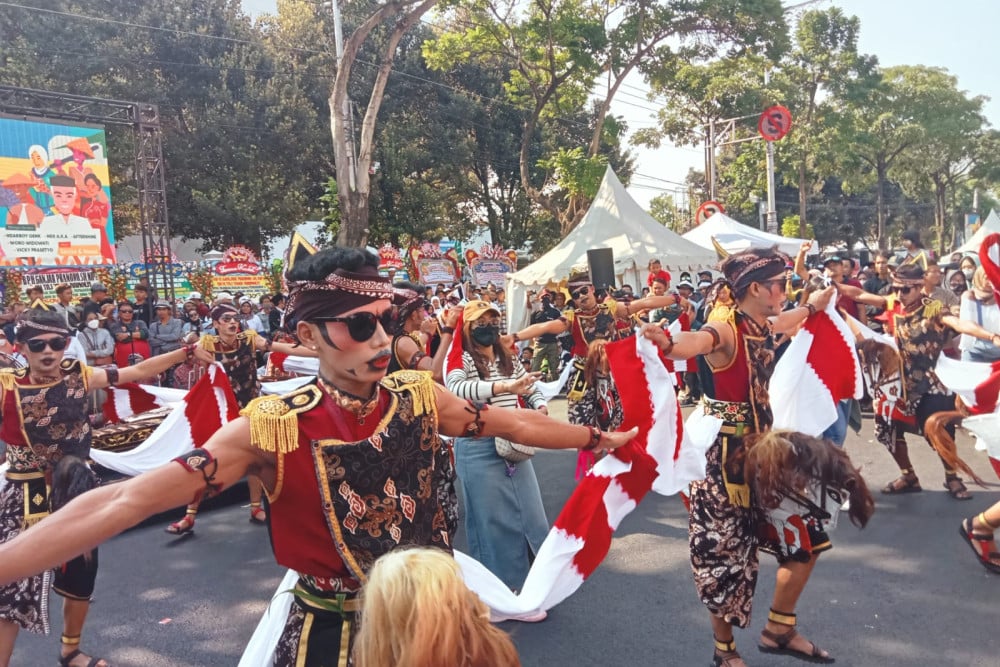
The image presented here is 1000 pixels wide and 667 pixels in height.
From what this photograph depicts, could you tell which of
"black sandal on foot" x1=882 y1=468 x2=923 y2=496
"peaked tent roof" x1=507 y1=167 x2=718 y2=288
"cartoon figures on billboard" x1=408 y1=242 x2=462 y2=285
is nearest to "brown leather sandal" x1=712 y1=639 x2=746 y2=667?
"black sandal on foot" x1=882 y1=468 x2=923 y2=496

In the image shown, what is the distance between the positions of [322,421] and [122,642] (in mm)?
3574

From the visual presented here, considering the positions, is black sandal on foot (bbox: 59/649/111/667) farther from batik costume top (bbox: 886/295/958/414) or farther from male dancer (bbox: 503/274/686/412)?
batik costume top (bbox: 886/295/958/414)

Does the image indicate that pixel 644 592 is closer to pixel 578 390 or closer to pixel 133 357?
pixel 578 390

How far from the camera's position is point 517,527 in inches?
186

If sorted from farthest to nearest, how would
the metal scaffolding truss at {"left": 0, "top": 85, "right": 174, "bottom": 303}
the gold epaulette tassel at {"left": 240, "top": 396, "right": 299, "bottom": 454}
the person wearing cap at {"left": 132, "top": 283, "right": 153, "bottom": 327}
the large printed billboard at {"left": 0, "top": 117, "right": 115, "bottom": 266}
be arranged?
the large printed billboard at {"left": 0, "top": 117, "right": 115, "bottom": 266}
the metal scaffolding truss at {"left": 0, "top": 85, "right": 174, "bottom": 303}
the person wearing cap at {"left": 132, "top": 283, "right": 153, "bottom": 327}
the gold epaulette tassel at {"left": 240, "top": 396, "right": 299, "bottom": 454}

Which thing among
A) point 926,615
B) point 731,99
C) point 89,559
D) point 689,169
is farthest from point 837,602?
point 689,169

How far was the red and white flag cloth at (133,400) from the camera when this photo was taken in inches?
251

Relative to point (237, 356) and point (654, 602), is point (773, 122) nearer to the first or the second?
point (237, 356)

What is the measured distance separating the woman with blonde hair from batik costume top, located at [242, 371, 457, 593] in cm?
44

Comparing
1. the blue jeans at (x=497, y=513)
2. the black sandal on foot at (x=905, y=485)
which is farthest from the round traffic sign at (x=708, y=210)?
the blue jeans at (x=497, y=513)

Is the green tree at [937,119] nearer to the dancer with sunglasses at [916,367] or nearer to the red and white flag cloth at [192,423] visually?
the dancer with sunglasses at [916,367]

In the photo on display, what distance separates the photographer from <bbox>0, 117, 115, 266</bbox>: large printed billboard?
1566 centimetres

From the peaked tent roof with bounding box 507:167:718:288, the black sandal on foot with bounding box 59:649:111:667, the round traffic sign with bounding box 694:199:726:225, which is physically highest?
the round traffic sign with bounding box 694:199:726:225

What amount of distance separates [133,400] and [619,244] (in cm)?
1167
